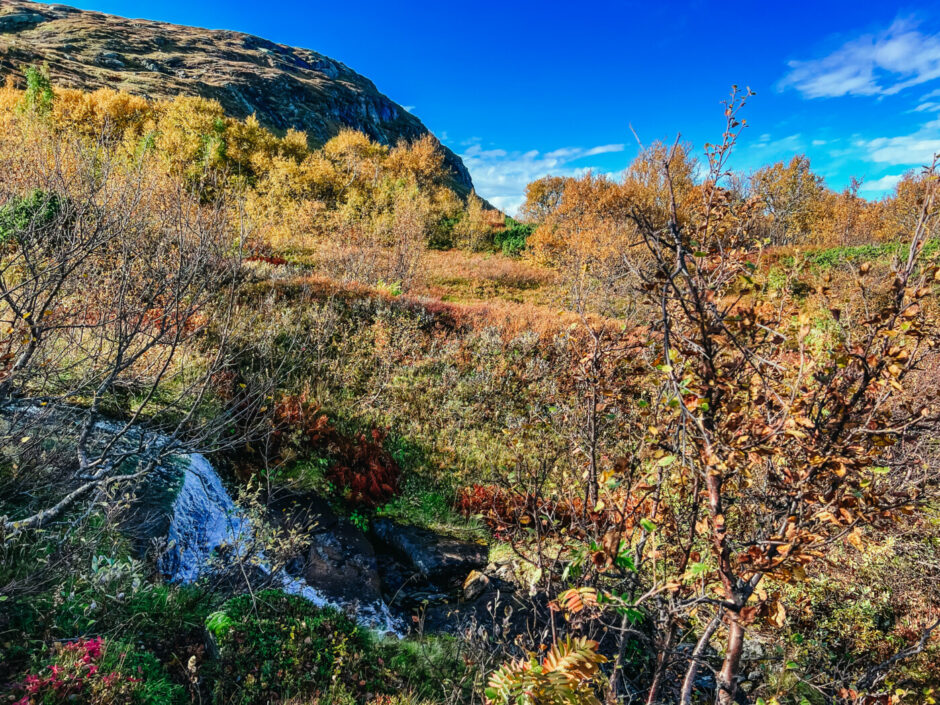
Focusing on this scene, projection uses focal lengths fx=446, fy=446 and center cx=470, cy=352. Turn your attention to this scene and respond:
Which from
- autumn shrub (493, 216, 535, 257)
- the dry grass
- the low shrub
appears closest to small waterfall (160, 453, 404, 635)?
the low shrub

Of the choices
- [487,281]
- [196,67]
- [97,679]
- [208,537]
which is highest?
[196,67]

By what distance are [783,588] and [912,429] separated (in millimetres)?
4566

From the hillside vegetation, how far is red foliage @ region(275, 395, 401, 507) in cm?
5

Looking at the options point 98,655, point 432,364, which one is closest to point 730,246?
point 98,655

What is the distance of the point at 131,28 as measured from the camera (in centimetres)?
8250

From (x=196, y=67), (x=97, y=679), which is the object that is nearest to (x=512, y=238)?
(x=97, y=679)

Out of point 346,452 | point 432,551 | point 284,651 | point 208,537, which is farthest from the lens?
point 346,452

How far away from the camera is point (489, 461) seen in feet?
29.0

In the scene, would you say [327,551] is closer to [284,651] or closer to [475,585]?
[475,585]

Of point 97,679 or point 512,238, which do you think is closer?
point 97,679

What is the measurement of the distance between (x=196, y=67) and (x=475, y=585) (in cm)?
9866

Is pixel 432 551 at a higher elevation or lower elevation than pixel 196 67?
lower

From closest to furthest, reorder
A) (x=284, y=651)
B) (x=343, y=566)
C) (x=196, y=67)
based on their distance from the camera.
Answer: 1. (x=284, y=651)
2. (x=343, y=566)
3. (x=196, y=67)

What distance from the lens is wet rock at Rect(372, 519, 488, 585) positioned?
651 cm
